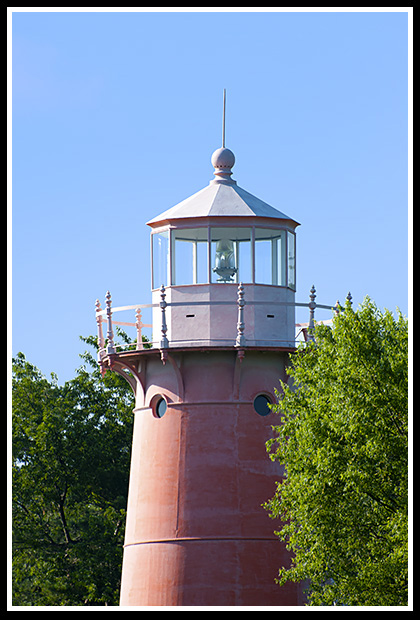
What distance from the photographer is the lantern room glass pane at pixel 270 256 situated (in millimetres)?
34125

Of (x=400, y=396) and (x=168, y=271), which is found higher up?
(x=168, y=271)

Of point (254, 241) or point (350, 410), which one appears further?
point (254, 241)

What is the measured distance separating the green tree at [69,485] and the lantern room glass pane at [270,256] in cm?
1575

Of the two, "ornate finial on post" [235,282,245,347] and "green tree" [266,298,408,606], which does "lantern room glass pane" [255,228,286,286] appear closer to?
"ornate finial on post" [235,282,245,347]

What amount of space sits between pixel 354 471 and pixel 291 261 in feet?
24.1

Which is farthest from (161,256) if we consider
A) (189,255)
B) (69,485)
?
(69,485)

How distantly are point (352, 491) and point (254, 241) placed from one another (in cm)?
731

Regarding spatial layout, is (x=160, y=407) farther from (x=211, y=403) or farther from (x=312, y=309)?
(x=312, y=309)

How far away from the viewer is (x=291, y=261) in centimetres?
3475

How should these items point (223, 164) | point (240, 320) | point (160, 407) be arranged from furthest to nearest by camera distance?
point (223, 164) < point (160, 407) < point (240, 320)

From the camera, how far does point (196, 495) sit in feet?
107

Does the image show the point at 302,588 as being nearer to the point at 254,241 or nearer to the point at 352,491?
Result: the point at 352,491
